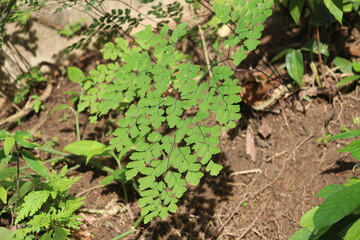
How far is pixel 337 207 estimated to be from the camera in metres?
1.61

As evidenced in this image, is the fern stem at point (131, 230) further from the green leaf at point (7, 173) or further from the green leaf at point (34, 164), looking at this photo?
the green leaf at point (7, 173)

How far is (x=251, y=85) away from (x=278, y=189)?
28.4 inches

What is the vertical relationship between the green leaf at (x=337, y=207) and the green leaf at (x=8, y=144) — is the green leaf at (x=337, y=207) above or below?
below

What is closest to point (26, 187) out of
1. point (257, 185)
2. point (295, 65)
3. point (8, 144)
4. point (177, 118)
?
point (8, 144)

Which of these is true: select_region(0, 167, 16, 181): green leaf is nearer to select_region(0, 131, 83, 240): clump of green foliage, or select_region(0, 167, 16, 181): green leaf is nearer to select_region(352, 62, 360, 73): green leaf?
select_region(0, 131, 83, 240): clump of green foliage

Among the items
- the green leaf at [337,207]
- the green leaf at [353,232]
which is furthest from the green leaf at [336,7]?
the green leaf at [353,232]

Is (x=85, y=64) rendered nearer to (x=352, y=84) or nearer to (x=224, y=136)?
(x=224, y=136)

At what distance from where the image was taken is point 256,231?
2.38 metres

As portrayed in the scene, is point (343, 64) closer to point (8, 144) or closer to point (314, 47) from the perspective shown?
point (314, 47)

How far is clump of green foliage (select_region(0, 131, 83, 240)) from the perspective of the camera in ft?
6.84

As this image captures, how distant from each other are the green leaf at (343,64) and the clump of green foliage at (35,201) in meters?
1.91

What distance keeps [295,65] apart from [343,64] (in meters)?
0.40

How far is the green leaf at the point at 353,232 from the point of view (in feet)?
5.46

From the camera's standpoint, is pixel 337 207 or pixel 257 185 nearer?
pixel 337 207
